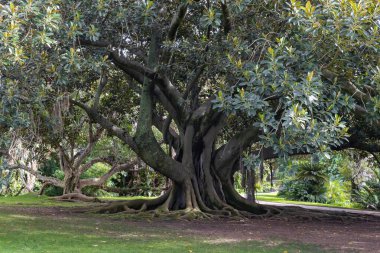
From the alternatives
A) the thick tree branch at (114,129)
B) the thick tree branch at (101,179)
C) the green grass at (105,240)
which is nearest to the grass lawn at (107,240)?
the green grass at (105,240)

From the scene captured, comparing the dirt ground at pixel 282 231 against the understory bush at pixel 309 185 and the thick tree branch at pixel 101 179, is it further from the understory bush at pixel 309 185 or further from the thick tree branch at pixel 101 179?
the understory bush at pixel 309 185

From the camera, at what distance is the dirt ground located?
9.45 metres

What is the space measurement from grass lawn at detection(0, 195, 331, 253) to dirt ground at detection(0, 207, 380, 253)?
0.28 m

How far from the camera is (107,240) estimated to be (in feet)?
29.3

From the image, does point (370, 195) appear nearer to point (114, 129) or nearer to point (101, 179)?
point (101, 179)

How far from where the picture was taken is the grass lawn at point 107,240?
8.00 m

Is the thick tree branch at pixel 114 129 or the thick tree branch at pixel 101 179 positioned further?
the thick tree branch at pixel 101 179

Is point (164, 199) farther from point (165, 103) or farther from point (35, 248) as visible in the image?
point (35, 248)

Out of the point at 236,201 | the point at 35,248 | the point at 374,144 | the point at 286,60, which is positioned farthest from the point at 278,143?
the point at 374,144

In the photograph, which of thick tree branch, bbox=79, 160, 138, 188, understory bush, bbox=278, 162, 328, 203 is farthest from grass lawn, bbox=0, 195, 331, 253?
understory bush, bbox=278, 162, 328, 203

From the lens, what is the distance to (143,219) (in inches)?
511

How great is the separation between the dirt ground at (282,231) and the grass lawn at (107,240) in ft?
0.92

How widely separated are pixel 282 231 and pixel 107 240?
13.9 ft

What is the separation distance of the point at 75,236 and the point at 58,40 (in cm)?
374
